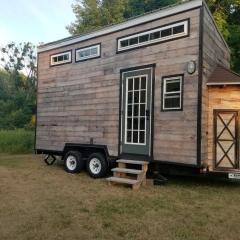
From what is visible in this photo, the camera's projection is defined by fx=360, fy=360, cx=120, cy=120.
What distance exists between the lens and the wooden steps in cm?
1061

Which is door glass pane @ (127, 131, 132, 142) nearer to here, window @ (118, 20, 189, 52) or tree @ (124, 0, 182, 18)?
window @ (118, 20, 189, 52)

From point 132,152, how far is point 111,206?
364cm

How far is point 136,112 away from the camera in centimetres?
1189

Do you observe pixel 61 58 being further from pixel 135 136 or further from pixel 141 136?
pixel 141 136

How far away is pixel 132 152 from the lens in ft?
38.9

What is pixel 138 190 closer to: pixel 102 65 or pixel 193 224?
pixel 193 224

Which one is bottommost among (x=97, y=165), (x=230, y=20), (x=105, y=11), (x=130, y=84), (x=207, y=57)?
(x=97, y=165)

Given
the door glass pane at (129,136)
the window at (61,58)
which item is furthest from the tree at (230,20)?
the door glass pane at (129,136)

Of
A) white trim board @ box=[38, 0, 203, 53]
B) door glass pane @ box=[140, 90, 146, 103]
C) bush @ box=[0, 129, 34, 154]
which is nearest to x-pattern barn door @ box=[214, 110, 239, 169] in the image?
door glass pane @ box=[140, 90, 146, 103]

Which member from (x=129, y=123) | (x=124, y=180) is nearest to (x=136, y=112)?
(x=129, y=123)

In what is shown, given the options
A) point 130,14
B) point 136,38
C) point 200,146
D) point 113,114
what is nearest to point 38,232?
point 200,146

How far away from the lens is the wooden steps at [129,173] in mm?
10612

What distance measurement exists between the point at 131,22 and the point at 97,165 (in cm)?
505

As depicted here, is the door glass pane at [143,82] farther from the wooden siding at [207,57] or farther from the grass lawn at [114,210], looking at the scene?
the grass lawn at [114,210]
